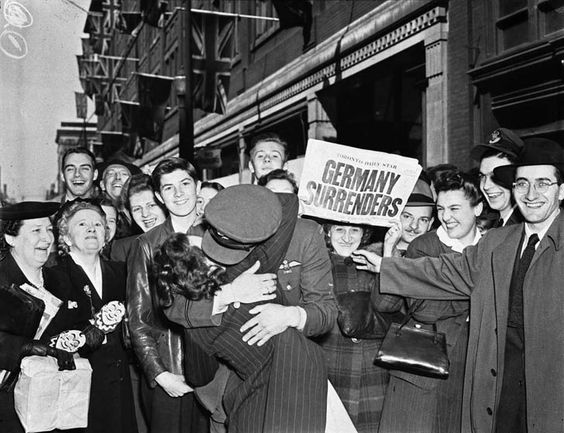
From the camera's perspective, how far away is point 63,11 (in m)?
4.56

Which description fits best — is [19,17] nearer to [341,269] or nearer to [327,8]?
[341,269]

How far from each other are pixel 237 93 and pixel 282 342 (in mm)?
17198

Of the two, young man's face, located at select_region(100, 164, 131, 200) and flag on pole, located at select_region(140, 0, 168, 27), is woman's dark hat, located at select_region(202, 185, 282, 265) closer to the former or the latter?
young man's face, located at select_region(100, 164, 131, 200)

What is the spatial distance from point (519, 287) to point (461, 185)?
3.32 ft

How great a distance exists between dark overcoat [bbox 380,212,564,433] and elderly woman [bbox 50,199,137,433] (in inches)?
70.9

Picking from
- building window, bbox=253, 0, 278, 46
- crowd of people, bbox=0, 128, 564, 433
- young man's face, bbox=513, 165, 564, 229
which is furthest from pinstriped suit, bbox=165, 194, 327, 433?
building window, bbox=253, 0, 278, 46

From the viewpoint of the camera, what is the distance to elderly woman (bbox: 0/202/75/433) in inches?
151

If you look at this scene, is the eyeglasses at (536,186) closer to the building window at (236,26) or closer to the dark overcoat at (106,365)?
the dark overcoat at (106,365)

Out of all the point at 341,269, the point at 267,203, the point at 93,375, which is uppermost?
the point at 267,203

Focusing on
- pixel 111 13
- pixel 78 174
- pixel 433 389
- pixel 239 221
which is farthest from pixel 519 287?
pixel 111 13

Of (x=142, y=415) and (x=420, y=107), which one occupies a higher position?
(x=420, y=107)

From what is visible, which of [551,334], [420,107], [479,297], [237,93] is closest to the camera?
[551,334]

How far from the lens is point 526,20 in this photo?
8.70 metres

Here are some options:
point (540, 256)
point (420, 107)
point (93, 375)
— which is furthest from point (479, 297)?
point (420, 107)
